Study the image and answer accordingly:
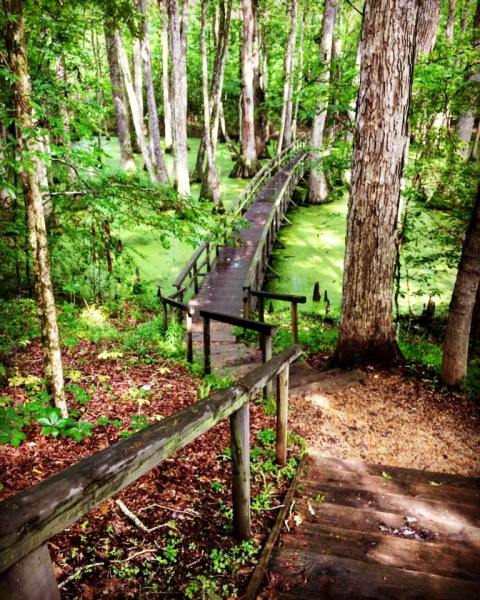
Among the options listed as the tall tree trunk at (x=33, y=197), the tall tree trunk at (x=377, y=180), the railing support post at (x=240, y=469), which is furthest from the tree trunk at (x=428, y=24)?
the railing support post at (x=240, y=469)

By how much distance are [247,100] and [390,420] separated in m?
15.8

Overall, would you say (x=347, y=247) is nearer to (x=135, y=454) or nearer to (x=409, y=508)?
(x=409, y=508)

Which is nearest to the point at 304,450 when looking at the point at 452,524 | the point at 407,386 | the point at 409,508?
the point at 409,508

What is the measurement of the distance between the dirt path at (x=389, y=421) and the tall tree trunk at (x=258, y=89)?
17377 millimetres

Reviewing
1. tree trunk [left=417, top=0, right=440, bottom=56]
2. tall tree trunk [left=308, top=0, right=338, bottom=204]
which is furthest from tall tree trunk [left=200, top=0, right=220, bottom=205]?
tree trunk [left=417, top=0, right=440, bottom=56]

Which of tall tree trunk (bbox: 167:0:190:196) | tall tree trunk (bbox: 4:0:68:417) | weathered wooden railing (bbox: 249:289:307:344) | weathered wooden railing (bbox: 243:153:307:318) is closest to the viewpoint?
tall tree trunk (bbox: 4:0:68:417)

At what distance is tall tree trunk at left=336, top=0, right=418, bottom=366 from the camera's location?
3881mm

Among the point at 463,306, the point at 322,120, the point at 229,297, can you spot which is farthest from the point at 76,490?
the point at 322,120

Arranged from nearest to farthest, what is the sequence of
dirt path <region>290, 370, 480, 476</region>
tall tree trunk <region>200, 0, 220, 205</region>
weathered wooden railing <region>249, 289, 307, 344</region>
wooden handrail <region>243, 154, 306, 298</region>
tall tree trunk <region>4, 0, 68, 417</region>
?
tall tree trunk <region>4, 0, 68, 417</region>
dirt path <region>290, 370, 480, 476</region>
weathered wooden railing <region>249, 289, 307, 344</region>
wooden handrail <region>243, 154, 306, 298</region>
tall tree trunk <region>200, 0, 220, 205</region>

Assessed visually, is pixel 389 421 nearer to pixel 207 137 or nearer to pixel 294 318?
pixel 294 318

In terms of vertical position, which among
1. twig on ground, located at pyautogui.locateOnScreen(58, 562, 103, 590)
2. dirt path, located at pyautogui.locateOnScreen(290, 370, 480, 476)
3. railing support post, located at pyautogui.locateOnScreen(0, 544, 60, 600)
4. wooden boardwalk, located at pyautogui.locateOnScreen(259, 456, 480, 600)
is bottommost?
dirt path, located at pyautogui.locateOnScreen(290, 370, 480, 476)

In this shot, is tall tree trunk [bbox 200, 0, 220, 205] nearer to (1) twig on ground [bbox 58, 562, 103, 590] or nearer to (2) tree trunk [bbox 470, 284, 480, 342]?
(2) tree trunk [bbox 470, 284, 480, 342]

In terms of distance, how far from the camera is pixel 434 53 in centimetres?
497

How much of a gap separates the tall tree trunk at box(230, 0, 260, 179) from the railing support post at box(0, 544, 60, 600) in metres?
17.9
